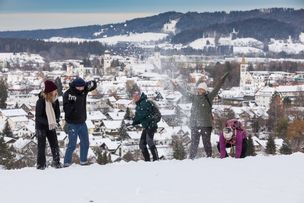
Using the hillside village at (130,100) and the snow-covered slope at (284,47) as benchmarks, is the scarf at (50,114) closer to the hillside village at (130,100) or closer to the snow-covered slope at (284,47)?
the hillside village at (130,100)

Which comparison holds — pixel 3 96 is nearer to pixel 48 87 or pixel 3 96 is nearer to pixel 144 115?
pixel 144 115

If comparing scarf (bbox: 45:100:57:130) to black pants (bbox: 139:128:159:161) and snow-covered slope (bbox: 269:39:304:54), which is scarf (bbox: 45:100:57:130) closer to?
black pants (bbox: 139:128:159:161)

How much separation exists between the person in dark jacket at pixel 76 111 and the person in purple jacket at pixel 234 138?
1746 millimetres

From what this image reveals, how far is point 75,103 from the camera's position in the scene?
6.61 meters

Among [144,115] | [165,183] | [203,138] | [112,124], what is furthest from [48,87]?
[112,124]

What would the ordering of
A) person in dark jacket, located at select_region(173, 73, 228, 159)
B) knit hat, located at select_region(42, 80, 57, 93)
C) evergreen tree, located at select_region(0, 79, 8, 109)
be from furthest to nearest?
evergreen tree, located at select_region(0, 79, 8, 109)
person in dark jacket, located at select_region(173, 73, 228, 159)
knit hat, located at select_region(42, 80, 57, 93)

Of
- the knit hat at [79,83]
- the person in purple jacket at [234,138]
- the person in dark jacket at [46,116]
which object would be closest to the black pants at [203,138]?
Result: the person in purple jacket at [234,138]

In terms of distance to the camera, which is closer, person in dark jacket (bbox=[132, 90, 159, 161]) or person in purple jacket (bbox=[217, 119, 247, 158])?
person in purple jacket (bbox=[217, 119, 247, 158])

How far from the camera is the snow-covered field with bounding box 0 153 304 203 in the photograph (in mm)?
4871

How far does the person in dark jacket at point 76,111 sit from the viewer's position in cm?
659

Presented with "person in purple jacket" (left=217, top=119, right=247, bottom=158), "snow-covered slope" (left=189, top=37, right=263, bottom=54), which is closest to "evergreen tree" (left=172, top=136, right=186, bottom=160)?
"person in purple jacket" (left=217, top=119, right=247, bottom=158)

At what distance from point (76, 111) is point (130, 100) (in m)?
51.4

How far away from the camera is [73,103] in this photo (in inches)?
260

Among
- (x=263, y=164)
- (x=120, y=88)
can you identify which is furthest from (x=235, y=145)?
(x=120, y=88)
